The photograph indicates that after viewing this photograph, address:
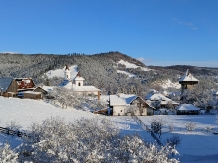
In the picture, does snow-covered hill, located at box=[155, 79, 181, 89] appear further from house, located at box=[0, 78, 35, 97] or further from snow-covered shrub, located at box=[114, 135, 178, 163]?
snow-covered shrub, located at box=[114, 135, 178, 163]

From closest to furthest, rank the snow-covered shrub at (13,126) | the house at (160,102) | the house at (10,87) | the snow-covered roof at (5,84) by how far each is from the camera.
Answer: the snow-covered shrub at (13,126)
the snow-covered roof at (5,84)
the house at (10,87)
the house at (160,102)

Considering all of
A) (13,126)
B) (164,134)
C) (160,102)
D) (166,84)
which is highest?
(166,84)

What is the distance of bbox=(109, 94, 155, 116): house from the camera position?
5819 cm

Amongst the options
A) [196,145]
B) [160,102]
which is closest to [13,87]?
[160,102]

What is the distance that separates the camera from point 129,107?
57.6 metres

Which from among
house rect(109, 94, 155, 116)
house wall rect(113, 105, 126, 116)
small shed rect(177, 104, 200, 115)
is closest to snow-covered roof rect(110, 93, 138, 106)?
house rect(109, 94, 155, 116)

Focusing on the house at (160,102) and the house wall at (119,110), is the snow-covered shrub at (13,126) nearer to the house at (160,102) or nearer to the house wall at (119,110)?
the house wall at (119,110)

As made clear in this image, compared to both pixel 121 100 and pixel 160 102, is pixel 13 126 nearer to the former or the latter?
pixel 121 100

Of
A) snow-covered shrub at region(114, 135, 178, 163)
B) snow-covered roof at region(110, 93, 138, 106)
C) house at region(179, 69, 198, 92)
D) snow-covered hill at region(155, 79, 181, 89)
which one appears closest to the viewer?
snow-covered shrub at region(114, 135, 178, 163)

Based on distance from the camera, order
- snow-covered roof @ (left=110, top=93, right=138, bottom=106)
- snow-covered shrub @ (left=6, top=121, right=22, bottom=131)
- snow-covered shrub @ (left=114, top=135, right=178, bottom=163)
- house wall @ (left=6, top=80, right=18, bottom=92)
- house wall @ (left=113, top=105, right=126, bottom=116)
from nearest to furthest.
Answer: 1. snow-covered shrub @ (left=114, top=135, right=178, bottom=163)
2. snow-covered shrub @ (left=6, top=121, right=22, bottom=131)
3. house wall @ (left=113, top=105, right=126, bottom=116)
4. snow-covered roof @ (left=110, top=93, right=138, bottom=106)
5. house wall @ (left=6, top=80, right=18, bottom=92)

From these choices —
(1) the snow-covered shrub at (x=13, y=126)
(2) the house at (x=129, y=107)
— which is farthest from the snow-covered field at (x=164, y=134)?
(2) the house at (x=129, y=107)

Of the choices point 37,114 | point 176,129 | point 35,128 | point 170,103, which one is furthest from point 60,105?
point 35,128

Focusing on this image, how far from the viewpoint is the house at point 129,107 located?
58188 millimetres

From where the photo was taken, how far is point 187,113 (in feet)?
203
